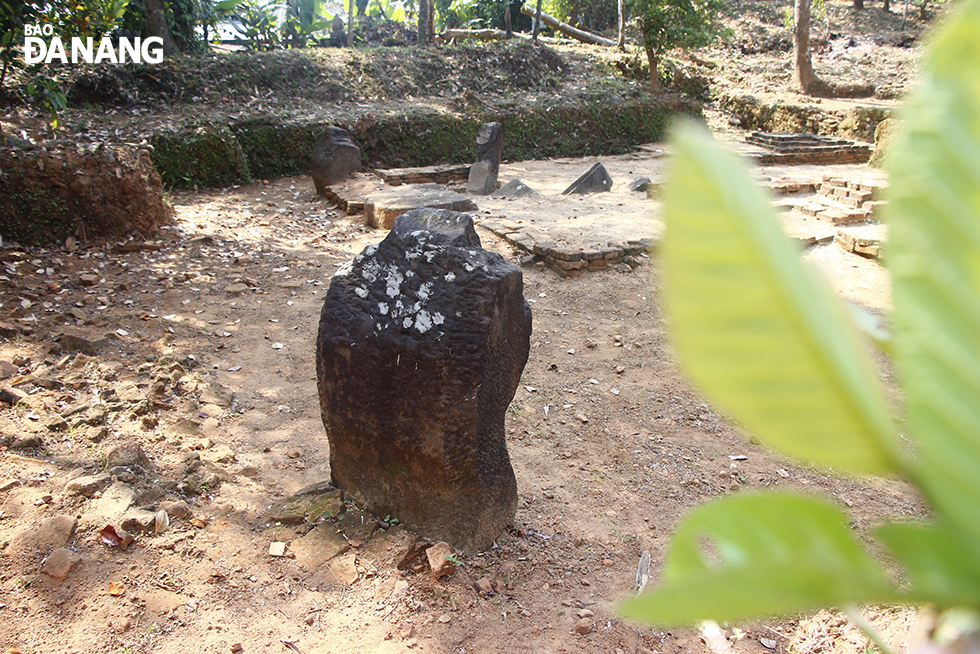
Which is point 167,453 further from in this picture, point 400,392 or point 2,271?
point 2,271

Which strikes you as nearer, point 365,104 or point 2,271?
point 2,271

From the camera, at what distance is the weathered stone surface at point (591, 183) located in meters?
8.68

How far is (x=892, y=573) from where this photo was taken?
90.1 inches

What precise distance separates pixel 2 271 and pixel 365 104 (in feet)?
23.7

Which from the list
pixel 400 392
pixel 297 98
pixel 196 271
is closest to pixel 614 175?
pixel 297 98

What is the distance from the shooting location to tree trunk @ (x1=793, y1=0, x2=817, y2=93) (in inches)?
498

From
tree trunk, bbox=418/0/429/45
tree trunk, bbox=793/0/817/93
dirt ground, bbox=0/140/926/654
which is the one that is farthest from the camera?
tree trunk, bbox=418/0/429/45

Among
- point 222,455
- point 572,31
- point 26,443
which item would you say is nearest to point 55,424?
point 26,443

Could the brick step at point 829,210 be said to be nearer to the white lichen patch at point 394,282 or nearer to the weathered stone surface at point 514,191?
the weathered stone surface at point 514,191

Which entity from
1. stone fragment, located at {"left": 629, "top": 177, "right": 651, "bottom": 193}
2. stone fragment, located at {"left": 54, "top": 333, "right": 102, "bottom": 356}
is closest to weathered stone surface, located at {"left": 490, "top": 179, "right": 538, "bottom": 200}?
stone fragment, located at {"left": 629, "top": 177, "right": 651, "bottom": 193}

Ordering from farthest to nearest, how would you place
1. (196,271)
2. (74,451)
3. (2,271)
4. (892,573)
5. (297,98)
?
(297,98) → (196,271) → (2,271) → (74,451) → (892,573)

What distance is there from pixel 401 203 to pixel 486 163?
2141mm

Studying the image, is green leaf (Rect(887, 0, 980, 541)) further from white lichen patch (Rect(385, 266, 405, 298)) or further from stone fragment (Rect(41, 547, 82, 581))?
stone fragment (Rect(41, 547, 82, 581))

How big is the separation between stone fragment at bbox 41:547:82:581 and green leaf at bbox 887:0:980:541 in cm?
264
